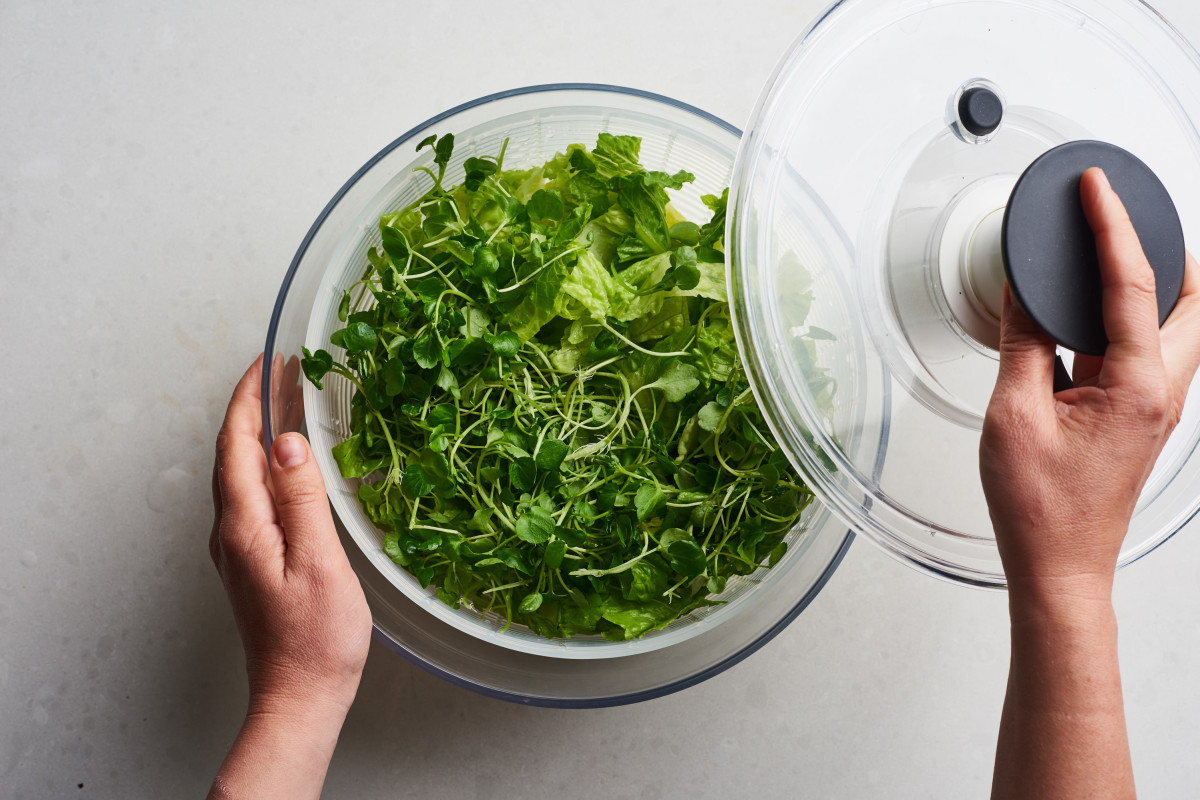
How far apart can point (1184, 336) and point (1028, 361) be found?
12 cm

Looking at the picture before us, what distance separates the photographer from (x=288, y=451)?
27.0 inches

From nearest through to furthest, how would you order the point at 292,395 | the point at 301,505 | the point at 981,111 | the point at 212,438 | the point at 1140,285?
the point at 1140,285, the point at 981,111, the point at 301,505, the point at 292,395, the point at 212,438

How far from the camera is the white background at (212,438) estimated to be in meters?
0.93

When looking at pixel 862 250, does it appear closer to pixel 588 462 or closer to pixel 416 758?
pixel 588 462

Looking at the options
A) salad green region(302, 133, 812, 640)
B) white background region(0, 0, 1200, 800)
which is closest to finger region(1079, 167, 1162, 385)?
salad green region(302, 133, 812, 640)

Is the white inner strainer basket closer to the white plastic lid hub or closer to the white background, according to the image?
the white background

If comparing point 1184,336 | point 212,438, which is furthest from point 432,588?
point 1184,336

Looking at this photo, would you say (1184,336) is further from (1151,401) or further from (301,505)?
(301,505)

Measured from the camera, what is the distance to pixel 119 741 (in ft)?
3.03

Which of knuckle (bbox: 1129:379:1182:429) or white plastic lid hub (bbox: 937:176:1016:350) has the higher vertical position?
white plastic lid hub (bbox: 937:176:1016:350)

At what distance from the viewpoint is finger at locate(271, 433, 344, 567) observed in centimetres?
68

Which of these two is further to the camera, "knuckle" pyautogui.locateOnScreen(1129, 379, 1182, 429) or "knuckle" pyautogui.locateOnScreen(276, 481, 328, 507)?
"knuckle" pyautogui.locateOnScreen(276, 481, 328, 507)

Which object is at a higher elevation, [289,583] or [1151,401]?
[1151,401]

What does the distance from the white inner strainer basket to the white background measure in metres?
0.17
